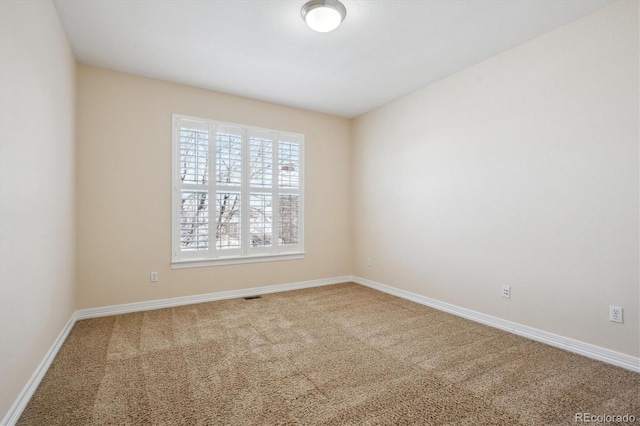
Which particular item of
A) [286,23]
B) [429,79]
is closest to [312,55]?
[286,23]

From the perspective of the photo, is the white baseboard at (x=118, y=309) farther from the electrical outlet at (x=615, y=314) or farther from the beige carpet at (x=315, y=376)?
the electrical outlet at (x=615, y=314)

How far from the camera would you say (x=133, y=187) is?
353cm

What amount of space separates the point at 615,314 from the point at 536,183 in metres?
1.14

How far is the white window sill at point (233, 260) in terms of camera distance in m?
3.76

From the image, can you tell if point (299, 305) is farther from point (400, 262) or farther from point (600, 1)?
point (600, 1)

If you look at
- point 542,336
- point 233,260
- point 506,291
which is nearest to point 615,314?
point 542,336

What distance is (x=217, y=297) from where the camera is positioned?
3.97m

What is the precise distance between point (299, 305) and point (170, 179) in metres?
2.16

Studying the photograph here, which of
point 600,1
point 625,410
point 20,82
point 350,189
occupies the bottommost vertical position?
point 625,410

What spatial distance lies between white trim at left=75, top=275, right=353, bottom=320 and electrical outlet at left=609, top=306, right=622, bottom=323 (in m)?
3.25

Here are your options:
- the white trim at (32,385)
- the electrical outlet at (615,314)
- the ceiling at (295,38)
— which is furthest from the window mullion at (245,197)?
the electrical outlet at (615,314)

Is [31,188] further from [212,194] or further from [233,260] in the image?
[233,260]

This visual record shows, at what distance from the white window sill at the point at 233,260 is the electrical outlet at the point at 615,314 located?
11.1ft

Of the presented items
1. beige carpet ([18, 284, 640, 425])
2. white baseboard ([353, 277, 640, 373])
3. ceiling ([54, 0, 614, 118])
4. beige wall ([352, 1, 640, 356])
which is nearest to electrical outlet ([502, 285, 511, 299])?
beige wall ([352, 1, 640, 356])
